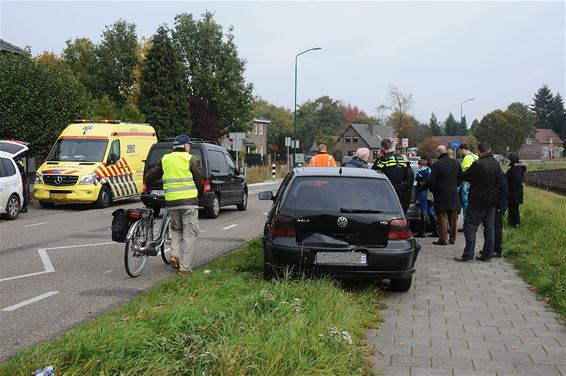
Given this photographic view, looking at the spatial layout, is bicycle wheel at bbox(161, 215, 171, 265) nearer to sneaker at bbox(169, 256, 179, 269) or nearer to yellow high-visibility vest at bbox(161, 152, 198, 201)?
sneaker at bbox(169, 256, 179, 269)

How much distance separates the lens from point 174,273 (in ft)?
26.5

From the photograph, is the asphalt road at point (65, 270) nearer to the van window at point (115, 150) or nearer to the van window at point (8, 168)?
the van window at point (8, 168)

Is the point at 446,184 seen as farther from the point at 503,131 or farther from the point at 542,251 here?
the point at 503,131

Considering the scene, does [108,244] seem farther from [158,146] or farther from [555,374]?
[555,374]

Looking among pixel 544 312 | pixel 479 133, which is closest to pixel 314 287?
pixel 544 312

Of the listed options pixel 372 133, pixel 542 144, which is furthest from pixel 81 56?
pixel 542 144

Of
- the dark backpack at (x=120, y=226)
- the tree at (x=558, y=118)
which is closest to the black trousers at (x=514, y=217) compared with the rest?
the dark backpack at (x=120, y=226)

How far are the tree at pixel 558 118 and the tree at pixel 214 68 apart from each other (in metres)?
87.9

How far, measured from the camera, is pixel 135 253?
304 inches

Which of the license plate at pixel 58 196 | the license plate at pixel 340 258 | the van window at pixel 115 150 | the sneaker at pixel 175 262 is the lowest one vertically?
the sneaker at pixel 175 262

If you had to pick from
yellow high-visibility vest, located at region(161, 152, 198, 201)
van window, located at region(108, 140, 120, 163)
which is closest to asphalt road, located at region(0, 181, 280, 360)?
yellow high-visibility vest, located at region(161, 152, 198, 201)

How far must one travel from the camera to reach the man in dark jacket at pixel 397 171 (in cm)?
984

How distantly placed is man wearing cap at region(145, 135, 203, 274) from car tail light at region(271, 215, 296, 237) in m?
1.72

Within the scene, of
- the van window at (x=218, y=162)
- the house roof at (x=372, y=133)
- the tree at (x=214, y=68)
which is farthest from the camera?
the house roof at (x=372, y=133)
